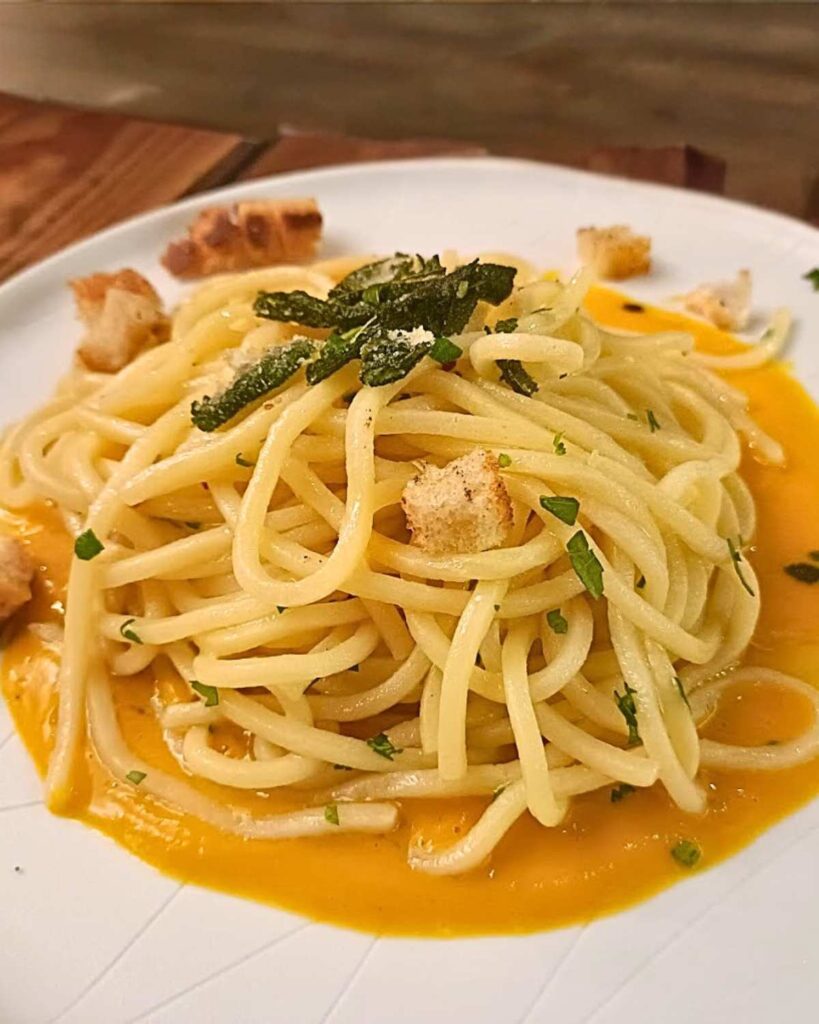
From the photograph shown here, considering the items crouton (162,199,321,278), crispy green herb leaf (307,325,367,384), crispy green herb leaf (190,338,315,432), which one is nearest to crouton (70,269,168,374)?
crouton (162,199,321,278)

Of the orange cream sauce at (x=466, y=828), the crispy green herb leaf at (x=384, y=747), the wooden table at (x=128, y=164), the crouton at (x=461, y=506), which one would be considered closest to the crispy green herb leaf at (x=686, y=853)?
the orange cream sauce at (x=466, y=828)

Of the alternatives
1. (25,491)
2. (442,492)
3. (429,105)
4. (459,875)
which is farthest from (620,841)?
(429,105)

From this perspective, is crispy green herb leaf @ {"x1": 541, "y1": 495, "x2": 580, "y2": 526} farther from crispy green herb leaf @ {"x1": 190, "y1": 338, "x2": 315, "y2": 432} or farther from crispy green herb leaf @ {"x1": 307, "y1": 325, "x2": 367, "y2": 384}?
crispy green herb leaf @ {"x1": 190, "y1": 338, "x2": 315, "y2": 432}

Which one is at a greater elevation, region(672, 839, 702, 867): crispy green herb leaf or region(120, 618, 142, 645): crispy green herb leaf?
region(120, 618, 142, 645): crispy green herb leaf

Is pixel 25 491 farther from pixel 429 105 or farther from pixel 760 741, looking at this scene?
pixel 429 105

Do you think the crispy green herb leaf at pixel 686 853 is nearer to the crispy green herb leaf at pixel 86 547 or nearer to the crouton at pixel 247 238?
the crispy green herb leaf at pixel 86 547
